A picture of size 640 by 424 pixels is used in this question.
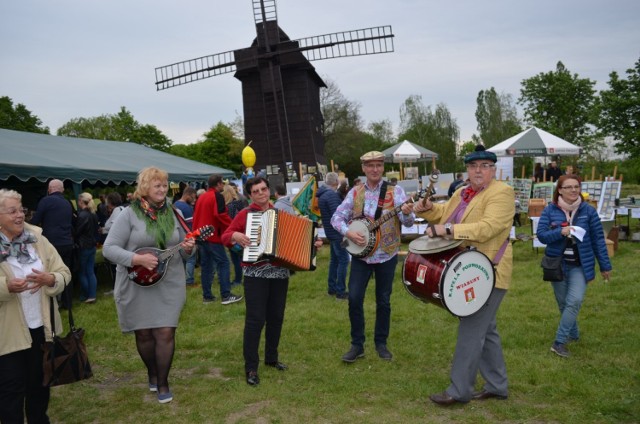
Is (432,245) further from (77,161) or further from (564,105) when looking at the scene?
(564,105)

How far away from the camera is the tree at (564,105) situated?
143 feet

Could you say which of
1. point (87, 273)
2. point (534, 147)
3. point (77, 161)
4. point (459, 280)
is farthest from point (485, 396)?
point (534, 147)

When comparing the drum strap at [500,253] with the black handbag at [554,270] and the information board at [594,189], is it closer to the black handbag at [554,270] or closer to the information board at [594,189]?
the black handbag at [554,270]

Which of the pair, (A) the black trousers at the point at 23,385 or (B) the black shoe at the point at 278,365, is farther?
(B) the black shoe at the point at 278,365

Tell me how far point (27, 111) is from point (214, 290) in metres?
51.7

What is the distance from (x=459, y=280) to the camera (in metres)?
3.77

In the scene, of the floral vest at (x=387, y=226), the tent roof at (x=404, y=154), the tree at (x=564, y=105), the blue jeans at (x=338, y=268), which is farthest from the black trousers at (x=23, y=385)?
the tree at (x=564, y=105)

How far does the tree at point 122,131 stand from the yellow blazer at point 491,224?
66839 mm

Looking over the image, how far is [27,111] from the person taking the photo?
5150 cm

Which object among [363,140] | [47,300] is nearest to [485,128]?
[363,140]

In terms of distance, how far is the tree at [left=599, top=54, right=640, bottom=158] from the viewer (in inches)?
1267

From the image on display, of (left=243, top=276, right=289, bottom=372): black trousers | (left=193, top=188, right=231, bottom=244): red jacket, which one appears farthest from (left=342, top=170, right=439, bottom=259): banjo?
(left=193, top=188, right=231, bottom=244): red jacket

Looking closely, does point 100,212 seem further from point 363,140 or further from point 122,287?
point 363,140

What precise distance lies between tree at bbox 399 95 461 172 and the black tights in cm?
4785
